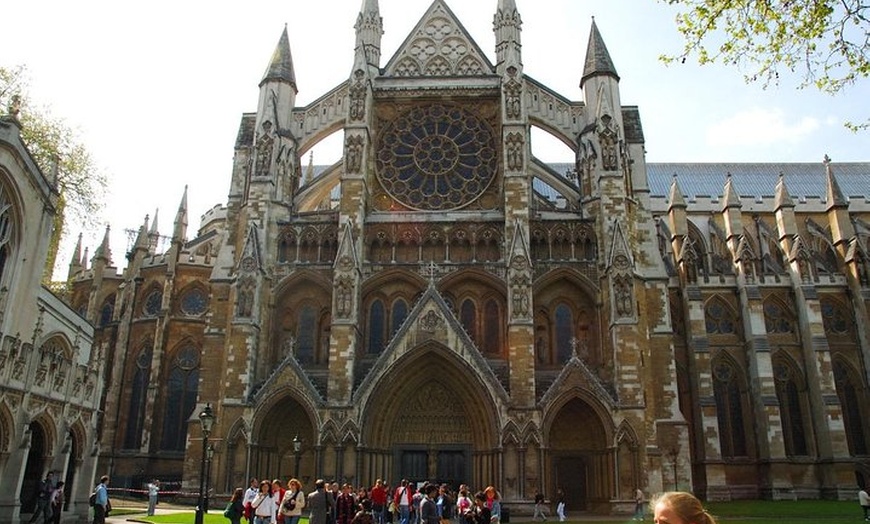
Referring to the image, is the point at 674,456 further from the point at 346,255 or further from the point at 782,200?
the point at 782,200

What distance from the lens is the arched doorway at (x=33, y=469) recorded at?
17.2 m

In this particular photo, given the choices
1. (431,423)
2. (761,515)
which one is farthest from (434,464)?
(761,515)

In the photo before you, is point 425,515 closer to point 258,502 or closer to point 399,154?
point 258,502

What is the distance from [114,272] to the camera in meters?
41.4

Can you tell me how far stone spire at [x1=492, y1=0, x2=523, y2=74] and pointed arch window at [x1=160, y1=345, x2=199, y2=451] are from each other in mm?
22419

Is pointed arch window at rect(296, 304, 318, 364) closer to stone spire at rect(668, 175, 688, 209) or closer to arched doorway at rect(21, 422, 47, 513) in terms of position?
arched doorway at rect(21, 422, 47, 513)

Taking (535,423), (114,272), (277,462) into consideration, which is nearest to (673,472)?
(535,423)

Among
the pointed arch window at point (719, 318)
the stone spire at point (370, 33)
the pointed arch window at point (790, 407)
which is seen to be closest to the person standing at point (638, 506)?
the pointed arch window at point (790, 407)

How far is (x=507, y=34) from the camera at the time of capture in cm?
3198

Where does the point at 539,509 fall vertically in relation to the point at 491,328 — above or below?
below

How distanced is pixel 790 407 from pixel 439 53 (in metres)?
27.1

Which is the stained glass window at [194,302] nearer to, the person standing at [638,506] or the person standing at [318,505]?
the person standing at [638,506]

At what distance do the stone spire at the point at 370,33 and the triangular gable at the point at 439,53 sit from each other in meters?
0.79

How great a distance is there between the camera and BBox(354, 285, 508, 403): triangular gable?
84.1 feet
